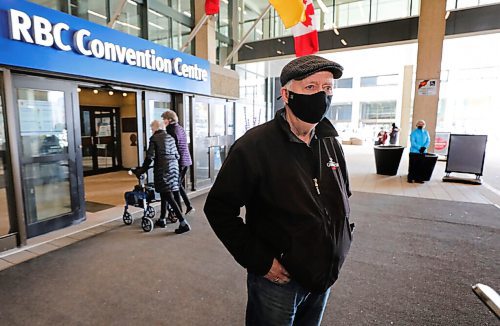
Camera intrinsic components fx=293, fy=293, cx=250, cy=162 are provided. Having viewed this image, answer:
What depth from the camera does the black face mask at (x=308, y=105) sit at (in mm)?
1209

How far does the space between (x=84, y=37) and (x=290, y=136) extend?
3.99 metres

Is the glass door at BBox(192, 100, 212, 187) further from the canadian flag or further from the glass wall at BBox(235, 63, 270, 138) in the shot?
the glass wall at BBox(235, 63, 270, 138)

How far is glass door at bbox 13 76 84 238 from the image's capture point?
371cm

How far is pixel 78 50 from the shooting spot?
3.89 metres

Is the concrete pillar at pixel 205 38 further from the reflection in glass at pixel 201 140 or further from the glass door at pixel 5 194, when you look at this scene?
the glass door at pixel 5 194

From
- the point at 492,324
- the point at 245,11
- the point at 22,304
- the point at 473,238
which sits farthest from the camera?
the point at 245,11

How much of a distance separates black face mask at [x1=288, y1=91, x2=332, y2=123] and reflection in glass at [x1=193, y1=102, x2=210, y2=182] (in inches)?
214

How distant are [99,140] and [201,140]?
401 cm

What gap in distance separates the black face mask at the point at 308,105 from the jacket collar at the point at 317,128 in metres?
0.06

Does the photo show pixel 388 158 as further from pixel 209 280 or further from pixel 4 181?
pixel 4 181

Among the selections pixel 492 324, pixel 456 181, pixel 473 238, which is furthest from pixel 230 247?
pixel 456 181

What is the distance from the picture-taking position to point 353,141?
65.8 feet

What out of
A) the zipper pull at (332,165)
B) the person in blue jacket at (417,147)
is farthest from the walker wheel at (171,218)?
the person in blue jacket at (417,147)

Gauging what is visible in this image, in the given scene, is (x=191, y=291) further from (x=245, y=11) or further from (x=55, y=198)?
(x=245, y=11)
